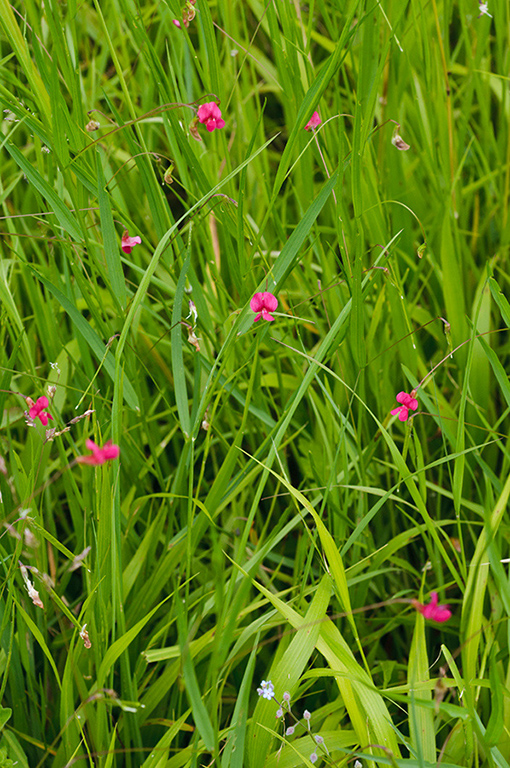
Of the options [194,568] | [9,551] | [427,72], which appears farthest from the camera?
[427,72]

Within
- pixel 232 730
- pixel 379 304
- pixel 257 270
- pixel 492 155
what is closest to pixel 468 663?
pixel 232 730

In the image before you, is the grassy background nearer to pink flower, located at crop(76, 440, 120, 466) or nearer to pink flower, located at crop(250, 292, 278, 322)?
pink flower, located at crop(250, 292, 278, 322)

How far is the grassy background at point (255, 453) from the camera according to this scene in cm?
72

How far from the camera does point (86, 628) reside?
2.48ft

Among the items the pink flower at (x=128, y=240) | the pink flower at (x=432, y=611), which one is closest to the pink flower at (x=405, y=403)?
the pink flower at (x=432, y=611)

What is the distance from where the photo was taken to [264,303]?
785mm

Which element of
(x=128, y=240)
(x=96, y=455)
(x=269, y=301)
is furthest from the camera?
(x=128, y=240)

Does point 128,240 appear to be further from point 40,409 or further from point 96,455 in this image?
point 96,455

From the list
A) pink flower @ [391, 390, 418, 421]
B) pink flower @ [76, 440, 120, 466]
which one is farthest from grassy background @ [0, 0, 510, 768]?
pink flower @ [76, 440, 120, 466]

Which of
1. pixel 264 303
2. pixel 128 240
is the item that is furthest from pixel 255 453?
pixel 128 240

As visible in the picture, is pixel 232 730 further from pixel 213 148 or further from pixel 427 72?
pixel 427 72

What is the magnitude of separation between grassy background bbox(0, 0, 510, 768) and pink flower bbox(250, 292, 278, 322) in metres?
0.01

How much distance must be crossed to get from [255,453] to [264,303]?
0.20 m

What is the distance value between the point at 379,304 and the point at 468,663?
515mm
